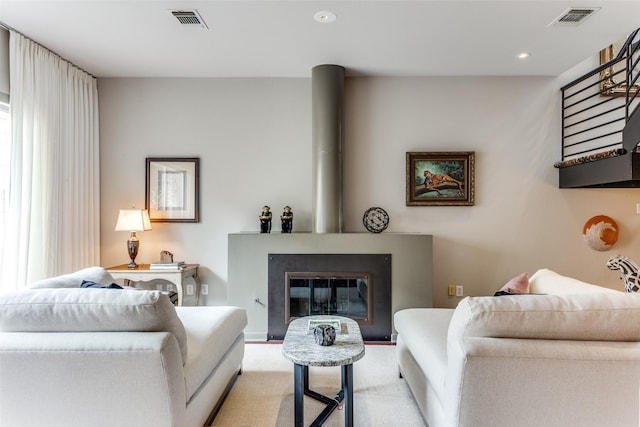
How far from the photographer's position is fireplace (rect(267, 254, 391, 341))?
136 inches

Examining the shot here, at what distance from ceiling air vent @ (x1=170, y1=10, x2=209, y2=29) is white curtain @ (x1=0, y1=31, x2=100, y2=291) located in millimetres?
1485

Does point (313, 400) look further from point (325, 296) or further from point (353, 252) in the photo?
point (353, 252)

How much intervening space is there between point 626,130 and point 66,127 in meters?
5.28

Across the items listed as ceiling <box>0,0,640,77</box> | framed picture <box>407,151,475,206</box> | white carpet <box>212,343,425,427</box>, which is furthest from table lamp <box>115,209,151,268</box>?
framed picture <box>407,151,475,206</box>

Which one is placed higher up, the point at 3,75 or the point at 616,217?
the point at 3,75

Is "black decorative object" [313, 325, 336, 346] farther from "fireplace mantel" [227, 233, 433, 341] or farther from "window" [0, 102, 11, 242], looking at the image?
"window" [0, 102, 11, 242]

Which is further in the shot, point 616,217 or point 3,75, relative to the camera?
point 616,217

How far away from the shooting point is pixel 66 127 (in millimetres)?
3428

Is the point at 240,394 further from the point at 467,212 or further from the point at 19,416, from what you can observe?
the point at 467,212

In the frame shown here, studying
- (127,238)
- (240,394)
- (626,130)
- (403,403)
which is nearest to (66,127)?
(127,238)

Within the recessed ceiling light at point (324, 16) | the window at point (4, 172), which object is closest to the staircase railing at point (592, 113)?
the recessed ceiling light at point (324, 16)

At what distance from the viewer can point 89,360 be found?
57.6 inches

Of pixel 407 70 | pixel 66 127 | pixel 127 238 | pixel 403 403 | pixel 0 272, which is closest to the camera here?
pixel 403 403

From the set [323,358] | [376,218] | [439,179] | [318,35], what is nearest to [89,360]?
[323,358]
